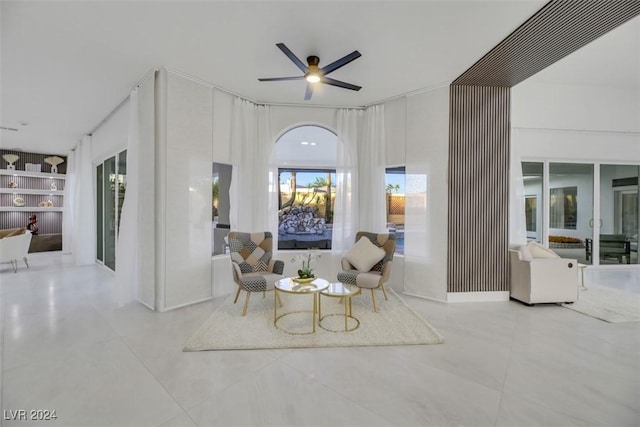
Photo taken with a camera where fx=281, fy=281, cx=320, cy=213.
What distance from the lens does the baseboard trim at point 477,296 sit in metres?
4.07

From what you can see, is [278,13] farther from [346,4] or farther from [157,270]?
[157,270]

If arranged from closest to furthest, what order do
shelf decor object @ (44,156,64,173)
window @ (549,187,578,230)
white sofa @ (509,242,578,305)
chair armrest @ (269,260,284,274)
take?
white sofa @ (509,242,578,305)
chair armrest @ (269,260,284,274)
window @ (549,187,578,230)
shelf decor object @ (44,156,64,173)

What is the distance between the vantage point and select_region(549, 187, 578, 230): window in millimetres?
5906

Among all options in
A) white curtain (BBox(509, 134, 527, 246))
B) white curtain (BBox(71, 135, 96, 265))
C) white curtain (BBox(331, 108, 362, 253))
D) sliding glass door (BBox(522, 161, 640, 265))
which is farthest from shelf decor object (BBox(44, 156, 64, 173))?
sliding glass door (BBox(522, 161, 640, 265))

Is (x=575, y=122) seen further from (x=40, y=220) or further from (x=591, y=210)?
(x=40, y=220)

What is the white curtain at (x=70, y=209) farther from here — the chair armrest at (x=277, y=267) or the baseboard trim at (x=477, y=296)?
the baseboard trim at (x=477, y=296)

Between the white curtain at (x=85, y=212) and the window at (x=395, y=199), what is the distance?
22.1 ft

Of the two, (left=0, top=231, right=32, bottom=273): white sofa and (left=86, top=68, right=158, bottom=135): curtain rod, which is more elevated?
(left=86, top=68, right=158, bottom=135): curtain rod

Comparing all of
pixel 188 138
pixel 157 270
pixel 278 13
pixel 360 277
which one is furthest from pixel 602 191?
pixel 157 270

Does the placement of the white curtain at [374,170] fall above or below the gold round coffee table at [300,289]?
above

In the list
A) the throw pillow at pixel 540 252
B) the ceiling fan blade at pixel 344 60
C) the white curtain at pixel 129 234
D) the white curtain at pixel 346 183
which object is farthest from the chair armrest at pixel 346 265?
the white curtain at pixel 129 234

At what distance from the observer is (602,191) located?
5941 mm

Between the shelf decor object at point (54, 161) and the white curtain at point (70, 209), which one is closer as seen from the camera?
the white curtain at point (70, 209)

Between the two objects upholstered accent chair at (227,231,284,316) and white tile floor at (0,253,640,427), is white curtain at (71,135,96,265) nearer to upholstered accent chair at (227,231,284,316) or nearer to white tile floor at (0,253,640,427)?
white tile floor at (0,253,640,427)
